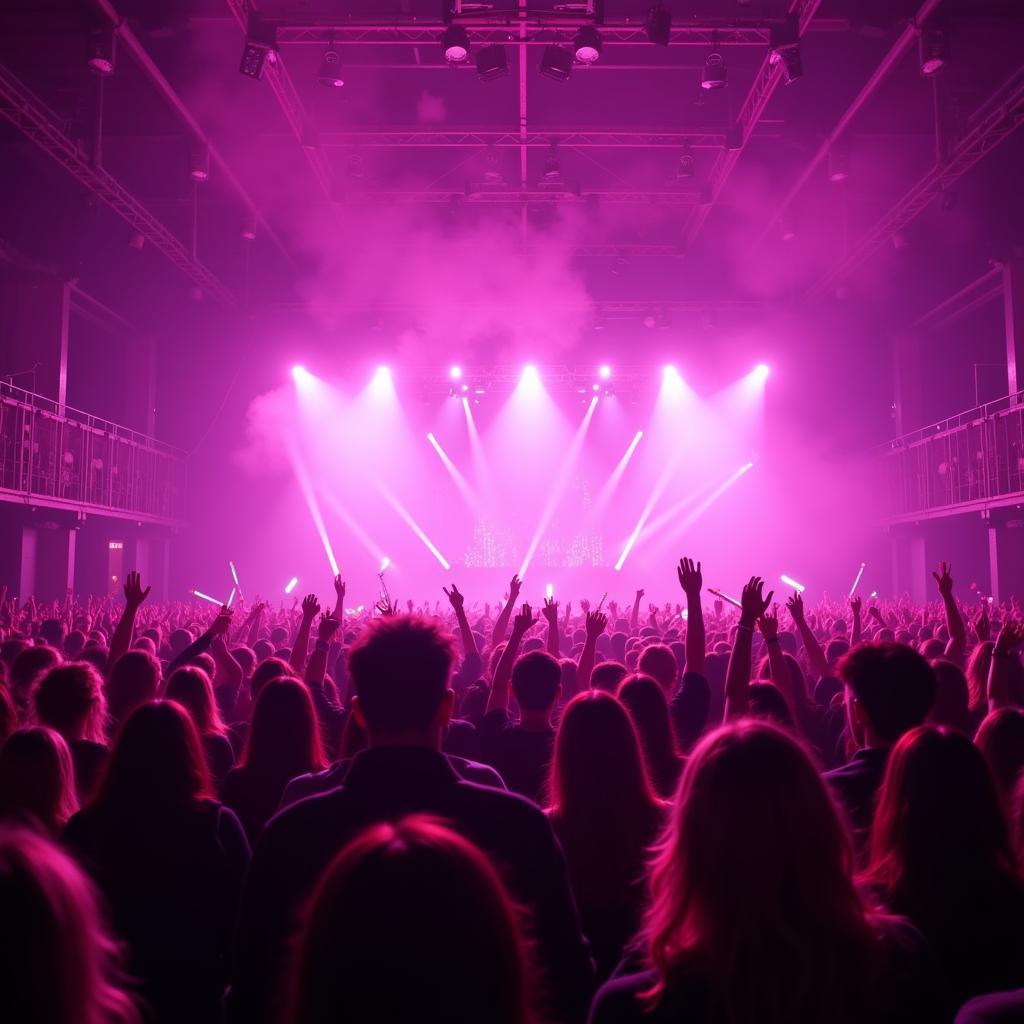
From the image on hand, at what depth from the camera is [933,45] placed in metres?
13.5

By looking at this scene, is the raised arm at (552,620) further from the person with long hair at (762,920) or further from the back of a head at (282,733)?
the person with long hair at (762,920)

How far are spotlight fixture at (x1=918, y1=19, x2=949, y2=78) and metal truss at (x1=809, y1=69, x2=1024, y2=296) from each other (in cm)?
106

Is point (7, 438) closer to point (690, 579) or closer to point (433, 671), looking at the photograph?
point (690, 579)

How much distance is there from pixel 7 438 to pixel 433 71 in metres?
10.6

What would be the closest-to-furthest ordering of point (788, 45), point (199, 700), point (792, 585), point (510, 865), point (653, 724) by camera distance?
point (510, 865), point (653, 724), point (199, 700), point (788, 45), point (792, 585)

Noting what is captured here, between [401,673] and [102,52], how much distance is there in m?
14.4

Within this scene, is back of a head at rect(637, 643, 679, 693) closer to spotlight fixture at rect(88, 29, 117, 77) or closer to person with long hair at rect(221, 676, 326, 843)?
person with long hair at rect(221, 676, 326, 843)

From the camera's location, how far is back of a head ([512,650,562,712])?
432 centimetres

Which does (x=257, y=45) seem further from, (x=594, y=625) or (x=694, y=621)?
(x=694, y=621)

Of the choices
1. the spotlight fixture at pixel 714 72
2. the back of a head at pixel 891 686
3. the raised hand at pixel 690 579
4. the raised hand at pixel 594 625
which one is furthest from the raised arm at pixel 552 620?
the spotlight fixture at pixel 714 72

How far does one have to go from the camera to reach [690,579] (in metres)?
4.96

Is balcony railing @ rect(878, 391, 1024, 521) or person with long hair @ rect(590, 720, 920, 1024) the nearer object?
person with long hair @ rect(590, 720, 920, 1024)

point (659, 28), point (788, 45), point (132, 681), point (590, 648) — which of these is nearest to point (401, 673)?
point (132, 681)

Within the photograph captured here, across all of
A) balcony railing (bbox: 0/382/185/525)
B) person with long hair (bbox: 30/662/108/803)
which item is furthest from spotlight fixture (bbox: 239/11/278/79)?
person with long hair (bbox: 30/662/108/803)
